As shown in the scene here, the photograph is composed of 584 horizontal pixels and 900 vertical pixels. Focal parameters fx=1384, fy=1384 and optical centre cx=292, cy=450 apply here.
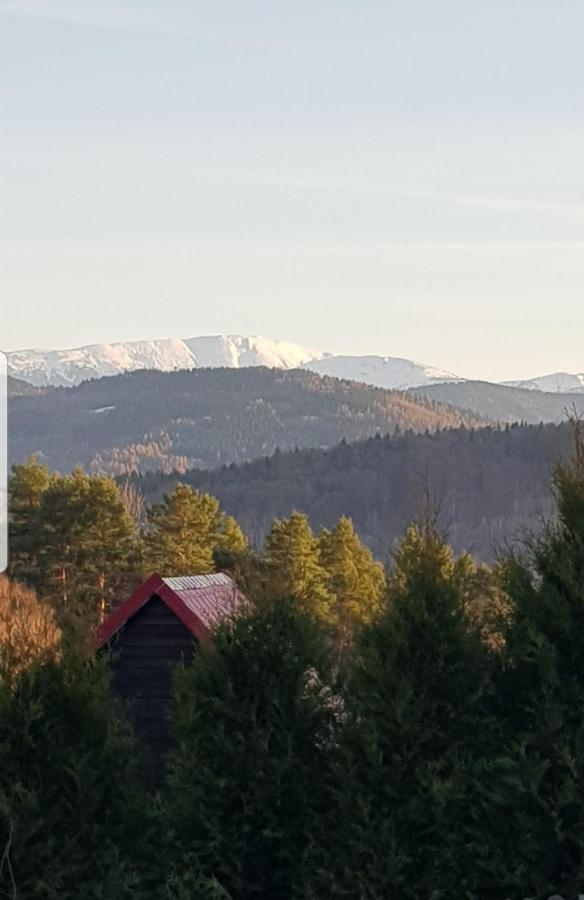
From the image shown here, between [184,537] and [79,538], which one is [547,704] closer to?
[79,538]

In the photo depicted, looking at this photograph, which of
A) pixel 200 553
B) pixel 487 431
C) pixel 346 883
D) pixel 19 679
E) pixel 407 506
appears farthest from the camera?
pixel 487 431

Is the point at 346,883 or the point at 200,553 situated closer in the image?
the point at 346,883

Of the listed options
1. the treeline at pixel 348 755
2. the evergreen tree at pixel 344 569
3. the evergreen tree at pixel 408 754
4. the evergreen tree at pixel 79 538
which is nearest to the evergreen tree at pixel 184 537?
the evergreen tree at pixel 79 538

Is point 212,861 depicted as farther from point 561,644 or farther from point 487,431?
point 487,431

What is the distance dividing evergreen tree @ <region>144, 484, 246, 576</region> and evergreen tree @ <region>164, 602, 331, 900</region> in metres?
30.2

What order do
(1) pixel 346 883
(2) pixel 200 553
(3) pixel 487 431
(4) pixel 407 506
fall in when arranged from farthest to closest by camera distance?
(3) pixel 487 431 < (2) pixel 200 553 < (4) pixel 407 506 < (1) pixel 346 883

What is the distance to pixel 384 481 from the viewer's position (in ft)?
461

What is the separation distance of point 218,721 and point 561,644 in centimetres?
279

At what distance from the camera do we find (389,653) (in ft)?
35.8

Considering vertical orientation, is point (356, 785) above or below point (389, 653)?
below

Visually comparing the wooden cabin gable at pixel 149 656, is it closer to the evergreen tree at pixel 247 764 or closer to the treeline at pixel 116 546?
the evergreen tree at pixel 247 764

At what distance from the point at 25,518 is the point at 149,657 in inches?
844

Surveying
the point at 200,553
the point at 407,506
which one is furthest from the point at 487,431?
the point at 407,506

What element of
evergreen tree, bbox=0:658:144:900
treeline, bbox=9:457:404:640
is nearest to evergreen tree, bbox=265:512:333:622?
treeline, bbox=9:457:404:640
